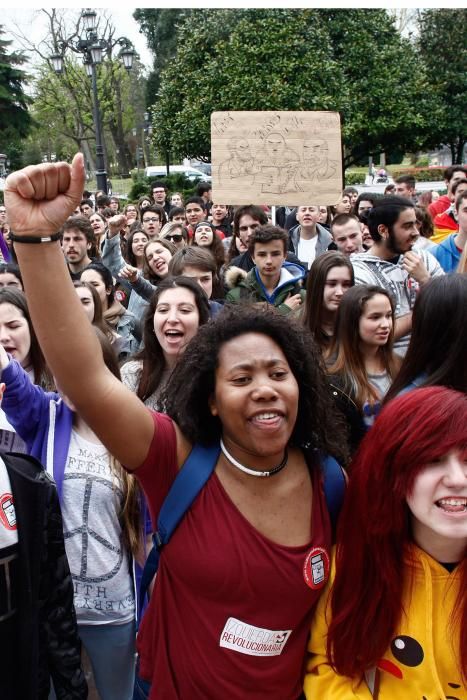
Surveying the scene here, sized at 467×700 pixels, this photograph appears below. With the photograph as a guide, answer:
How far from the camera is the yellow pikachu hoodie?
149 cm

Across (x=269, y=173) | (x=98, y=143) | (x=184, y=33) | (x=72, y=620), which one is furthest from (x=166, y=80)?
(x=72, y=620)

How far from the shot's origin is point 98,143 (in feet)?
51.7

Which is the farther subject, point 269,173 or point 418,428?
point 269,173

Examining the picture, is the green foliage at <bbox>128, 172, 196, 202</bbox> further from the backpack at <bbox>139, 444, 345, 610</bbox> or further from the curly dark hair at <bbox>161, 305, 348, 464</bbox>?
the backpack at <bbox>139, 444, 345, 610</bbox>

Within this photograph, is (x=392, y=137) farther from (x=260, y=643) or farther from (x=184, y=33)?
(x=260, y=643)

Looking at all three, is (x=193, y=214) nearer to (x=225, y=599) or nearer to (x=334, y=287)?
(x=334, y=287)

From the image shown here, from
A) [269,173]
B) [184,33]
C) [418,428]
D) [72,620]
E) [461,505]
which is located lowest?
[72,620]

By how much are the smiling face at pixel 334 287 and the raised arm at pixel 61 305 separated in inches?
86.4

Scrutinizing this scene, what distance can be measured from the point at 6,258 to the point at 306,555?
4.29 m

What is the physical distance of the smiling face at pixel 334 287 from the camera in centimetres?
359

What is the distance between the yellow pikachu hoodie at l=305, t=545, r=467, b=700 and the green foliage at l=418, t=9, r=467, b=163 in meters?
23.6

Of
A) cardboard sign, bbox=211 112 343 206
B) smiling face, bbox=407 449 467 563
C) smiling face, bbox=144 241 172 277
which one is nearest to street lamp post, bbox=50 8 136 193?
cardboard sign, bbox=211 112 343 206

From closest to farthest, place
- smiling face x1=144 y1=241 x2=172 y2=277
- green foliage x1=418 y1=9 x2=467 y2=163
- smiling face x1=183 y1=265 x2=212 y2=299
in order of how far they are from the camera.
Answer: smiling face x1=183 y1=265 x2=212 y2=299 < smiling face x1=144 y1=241 x2=172 y2=277 < green foliage x1=418 y1=9 x2=467 y2=163

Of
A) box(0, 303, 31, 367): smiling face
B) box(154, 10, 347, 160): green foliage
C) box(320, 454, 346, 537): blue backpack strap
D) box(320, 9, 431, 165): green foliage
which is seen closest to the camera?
box(320, 454, 346, 537): blue backpack strap
